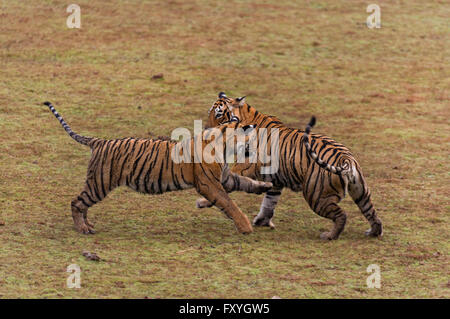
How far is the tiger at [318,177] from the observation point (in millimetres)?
7246

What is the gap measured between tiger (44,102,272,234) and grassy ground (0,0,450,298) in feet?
0.87

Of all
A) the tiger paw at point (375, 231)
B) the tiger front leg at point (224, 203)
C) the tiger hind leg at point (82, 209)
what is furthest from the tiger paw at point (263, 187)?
the tiger hind leg at point (82, 209)

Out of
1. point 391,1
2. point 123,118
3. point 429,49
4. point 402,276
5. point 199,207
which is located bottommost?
point 402,276

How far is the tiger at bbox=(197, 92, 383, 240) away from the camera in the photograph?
725 cm

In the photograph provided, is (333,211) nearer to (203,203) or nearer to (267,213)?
(267,213)

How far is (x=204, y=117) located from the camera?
37.8 ft

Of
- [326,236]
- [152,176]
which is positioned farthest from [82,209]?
[326,236]

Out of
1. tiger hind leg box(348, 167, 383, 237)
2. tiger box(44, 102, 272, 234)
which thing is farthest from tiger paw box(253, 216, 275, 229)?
tiger hind leg box(348, 167, 383, 237)

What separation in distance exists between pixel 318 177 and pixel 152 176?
1573 millimetres

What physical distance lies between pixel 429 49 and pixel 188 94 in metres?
4.99

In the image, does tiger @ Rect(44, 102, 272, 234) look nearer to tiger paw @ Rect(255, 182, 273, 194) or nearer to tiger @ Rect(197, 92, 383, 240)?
tiger paw @ Rect(255, 182, 273, 194)

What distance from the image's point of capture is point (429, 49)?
47.9 ft

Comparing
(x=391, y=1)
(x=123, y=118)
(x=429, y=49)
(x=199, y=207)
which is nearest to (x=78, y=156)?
(x=123, y=118)

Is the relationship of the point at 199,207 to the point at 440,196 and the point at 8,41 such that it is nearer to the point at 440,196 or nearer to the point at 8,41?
the point at 440,196
